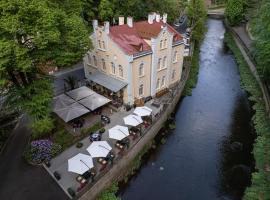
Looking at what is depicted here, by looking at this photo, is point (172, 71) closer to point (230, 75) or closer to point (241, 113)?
point (241, 113)

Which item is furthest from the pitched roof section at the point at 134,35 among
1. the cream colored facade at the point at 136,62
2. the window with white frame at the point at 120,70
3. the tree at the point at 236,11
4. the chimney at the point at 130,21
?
the tree at the point at 236,11

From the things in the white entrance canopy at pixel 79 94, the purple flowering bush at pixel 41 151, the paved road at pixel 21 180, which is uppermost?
the white entrance canopy at pixel 79 94

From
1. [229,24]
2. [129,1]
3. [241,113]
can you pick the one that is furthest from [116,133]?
[229,24]

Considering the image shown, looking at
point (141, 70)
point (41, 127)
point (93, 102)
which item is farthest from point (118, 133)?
point (141, 70)

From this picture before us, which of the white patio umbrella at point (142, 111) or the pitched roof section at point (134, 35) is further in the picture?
the pitched roof section at point (134, 35)

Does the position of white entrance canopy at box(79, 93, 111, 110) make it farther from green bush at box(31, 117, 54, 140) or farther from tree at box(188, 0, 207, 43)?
tree at box(188, 0, 207, 43)

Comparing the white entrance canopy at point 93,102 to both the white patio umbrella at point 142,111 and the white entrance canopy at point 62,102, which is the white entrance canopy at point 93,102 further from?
the white patio umbrella at point 142,111

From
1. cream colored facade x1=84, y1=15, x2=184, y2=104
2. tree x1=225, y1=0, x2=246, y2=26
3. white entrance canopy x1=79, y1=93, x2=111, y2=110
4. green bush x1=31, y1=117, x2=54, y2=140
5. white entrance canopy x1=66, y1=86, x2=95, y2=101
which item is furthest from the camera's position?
tree x1=225, y1=0, x2=246, y2=26

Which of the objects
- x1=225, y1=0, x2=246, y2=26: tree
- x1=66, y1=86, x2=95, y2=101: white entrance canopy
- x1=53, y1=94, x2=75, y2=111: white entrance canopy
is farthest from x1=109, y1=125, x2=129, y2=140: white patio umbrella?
x1=225, y1=0, x2=246, y2=26: tree
